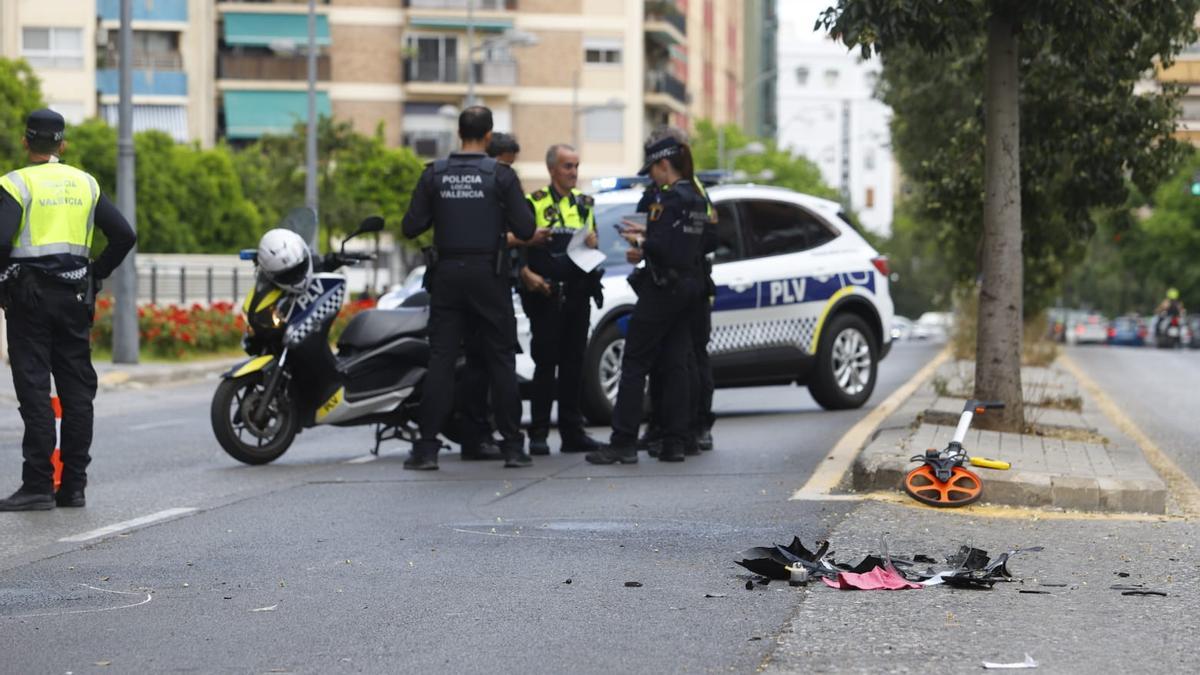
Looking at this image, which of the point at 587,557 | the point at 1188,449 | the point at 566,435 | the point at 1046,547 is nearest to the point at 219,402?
the point at 566,435

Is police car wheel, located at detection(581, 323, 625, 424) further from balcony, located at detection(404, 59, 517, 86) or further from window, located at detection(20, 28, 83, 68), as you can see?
balcony, located at detection(404, 59, 517, 86)

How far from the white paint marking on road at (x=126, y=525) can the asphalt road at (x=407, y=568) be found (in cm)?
8

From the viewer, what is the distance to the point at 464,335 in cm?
1069

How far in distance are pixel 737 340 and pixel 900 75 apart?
997cm

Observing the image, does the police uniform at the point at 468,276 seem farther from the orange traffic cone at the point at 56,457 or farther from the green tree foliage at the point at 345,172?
the green tree foliage at the point at 345,172

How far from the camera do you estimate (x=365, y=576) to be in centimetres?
663

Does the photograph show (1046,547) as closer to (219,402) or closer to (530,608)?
(530,608)

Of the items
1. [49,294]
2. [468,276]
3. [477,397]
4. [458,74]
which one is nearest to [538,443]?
[477,397]

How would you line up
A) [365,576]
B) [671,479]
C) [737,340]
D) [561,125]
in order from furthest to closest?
[561,125] → [737,340] → [671,479] → [365,576]

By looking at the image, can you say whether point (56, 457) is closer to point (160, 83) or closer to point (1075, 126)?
point (1075, 126)

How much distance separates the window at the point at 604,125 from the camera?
2813 inches

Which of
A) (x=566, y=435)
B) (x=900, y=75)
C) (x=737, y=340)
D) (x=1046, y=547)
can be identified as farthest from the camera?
(x=900, y=75)

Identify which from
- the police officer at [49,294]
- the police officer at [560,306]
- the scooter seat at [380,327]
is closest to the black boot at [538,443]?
the police officer at [560,306]

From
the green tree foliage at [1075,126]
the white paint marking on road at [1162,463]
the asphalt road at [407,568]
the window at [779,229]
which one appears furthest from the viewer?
the window at [779,229]
